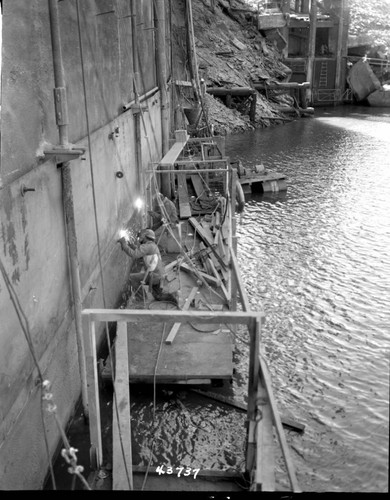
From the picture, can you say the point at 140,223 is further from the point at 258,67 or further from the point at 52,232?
the point at 258,67

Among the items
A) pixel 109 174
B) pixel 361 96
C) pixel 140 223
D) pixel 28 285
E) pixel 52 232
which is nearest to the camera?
pixel 28 285

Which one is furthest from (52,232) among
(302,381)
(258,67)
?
(258,67)

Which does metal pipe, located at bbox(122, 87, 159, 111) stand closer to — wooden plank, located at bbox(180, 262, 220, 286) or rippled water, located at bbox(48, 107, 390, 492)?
wooden plank, located at bbox(180, 262, 220, 286)

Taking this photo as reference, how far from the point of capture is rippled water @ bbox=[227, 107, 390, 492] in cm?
528

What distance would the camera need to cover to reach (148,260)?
1228cm

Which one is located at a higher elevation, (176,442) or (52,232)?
(52,232)

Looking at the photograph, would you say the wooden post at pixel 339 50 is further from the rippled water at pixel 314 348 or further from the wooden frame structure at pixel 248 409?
the wooden frame structure at pixel 248 409

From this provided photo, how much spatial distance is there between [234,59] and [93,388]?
45011 mm

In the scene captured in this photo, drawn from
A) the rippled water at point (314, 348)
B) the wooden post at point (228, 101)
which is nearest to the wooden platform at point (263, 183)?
the rippled water at point (314, 348)

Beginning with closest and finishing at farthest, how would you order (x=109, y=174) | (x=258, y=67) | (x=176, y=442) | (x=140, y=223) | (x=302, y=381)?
Result: (x=176, y=442), (x=302, y=381), (x=109, y=174), (x=140, y=223), (x=258, y=67)

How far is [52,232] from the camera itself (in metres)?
8.25

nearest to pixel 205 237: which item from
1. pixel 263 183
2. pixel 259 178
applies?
pixel 263 183

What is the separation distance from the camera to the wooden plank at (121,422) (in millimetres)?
7137

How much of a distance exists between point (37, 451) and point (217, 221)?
1059cm
